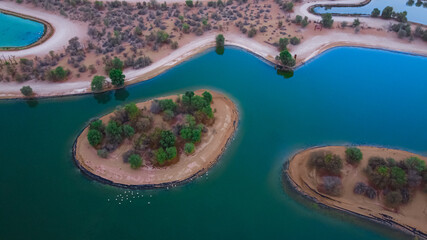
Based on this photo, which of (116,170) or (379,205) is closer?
(379,205)

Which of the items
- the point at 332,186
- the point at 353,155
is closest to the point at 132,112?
the point at 332,186

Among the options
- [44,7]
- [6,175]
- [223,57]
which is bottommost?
[6,175]

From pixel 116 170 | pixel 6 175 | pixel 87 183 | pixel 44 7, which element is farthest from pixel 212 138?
pixel 44 7

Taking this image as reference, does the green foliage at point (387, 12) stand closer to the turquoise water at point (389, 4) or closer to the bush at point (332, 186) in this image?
the turquoise water at point (389, 4)

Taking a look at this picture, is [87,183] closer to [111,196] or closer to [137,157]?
[111,196]

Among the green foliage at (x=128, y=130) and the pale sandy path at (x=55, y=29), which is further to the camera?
the pale sandy path at (x=55, y=29)

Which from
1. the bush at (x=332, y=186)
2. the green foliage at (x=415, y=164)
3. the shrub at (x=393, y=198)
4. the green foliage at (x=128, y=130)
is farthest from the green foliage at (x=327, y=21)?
the green foliage at (x=128, y=130)
